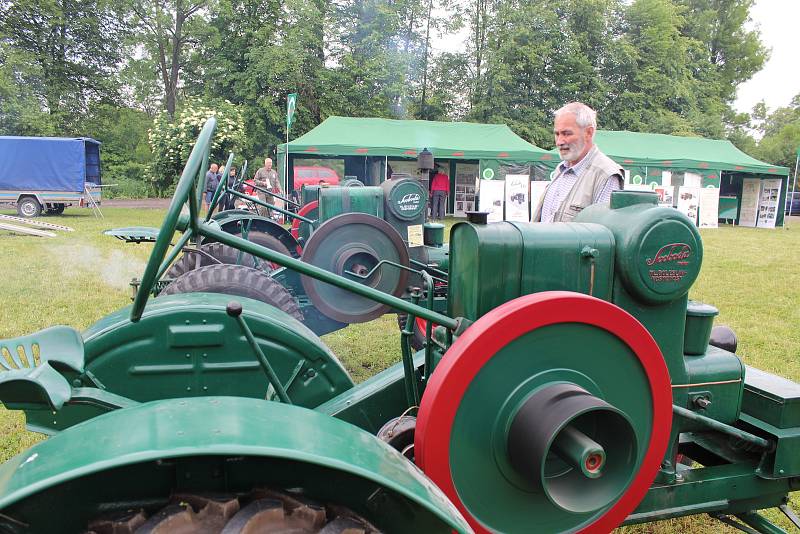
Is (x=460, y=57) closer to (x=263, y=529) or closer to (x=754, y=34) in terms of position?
(x=754, y=34)

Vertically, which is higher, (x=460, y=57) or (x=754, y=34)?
(x=754, y=34)

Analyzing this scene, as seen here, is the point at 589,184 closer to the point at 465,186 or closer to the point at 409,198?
the point at 409,198

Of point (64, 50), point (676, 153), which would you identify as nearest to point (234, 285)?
point (676, 153)

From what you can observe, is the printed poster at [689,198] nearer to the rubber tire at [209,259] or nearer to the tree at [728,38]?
the rubber tire at [209,259]

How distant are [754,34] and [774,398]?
4354 cm

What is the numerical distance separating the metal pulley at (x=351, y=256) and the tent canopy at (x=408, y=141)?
35.7ft

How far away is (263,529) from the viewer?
42.8 inches

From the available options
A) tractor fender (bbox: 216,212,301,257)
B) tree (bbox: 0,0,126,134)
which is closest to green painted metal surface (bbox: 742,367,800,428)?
tractor fender (bbox: 216,212,301,257)

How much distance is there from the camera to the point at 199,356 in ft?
7.89

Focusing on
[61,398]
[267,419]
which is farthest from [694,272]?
[61,398]

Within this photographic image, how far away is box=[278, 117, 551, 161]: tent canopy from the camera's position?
16.1 metres

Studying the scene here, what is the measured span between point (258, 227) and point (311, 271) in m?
5.14

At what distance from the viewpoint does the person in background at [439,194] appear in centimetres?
1870

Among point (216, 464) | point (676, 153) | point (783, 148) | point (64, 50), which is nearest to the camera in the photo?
point (216, 464)
